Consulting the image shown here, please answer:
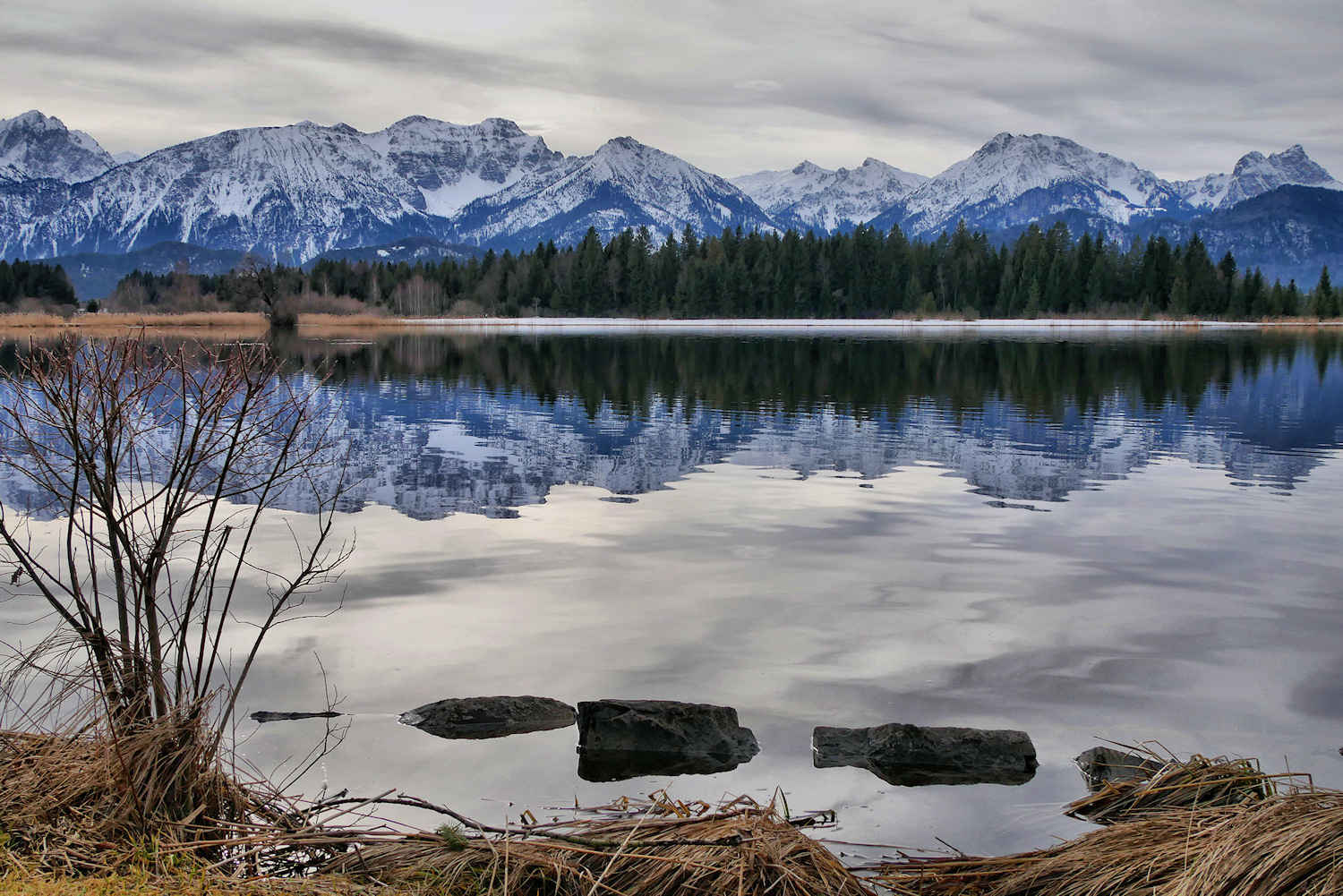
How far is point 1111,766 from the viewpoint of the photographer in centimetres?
690

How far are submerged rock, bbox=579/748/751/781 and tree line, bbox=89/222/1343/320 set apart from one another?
151145mm

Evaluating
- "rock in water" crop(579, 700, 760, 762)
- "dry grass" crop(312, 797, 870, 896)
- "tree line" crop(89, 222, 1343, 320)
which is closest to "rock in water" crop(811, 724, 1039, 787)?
"rock in water" crop(579, 700, 760, 762)

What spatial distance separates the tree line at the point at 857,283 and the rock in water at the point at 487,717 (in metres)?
150

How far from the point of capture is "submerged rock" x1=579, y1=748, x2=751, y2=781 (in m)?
7.09

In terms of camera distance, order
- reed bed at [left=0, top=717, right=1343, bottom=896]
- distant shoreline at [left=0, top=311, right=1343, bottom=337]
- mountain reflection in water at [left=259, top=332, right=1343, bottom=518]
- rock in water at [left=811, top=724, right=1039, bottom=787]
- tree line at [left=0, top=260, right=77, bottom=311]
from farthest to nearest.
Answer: tree line at [left=0, top=260, right=77, bottom=311], distant shoreline at [left=0, top=311, right=1343, bottom=337], mountain reflection in water at [left=259, top=332, right=1343, bottom=518], rock in water at [left=811, top=724, right=1039, bottom=787], reed bed at [left=0, top=717, right=1343, bottom=896]

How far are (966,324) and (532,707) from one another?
148657mm

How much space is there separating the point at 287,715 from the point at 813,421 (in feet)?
70.4

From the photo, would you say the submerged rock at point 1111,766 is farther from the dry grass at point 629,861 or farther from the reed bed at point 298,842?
→ the dry grass at point 629,861

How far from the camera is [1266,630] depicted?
10.2 meters

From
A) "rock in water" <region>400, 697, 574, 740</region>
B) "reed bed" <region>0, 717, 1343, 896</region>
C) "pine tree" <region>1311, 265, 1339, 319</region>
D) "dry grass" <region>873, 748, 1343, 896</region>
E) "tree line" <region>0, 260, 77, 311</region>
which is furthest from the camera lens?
"pine tree" <region>1311, 265, 1339, 319</region>

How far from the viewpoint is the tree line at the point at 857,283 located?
15838cm

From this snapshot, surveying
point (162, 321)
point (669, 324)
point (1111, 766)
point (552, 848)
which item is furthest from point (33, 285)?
point (1111, 766)

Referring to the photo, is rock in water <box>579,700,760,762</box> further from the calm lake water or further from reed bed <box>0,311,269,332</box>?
reed bed <box>0,311,269,332</box>

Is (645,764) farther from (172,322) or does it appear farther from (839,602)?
(172,322)
